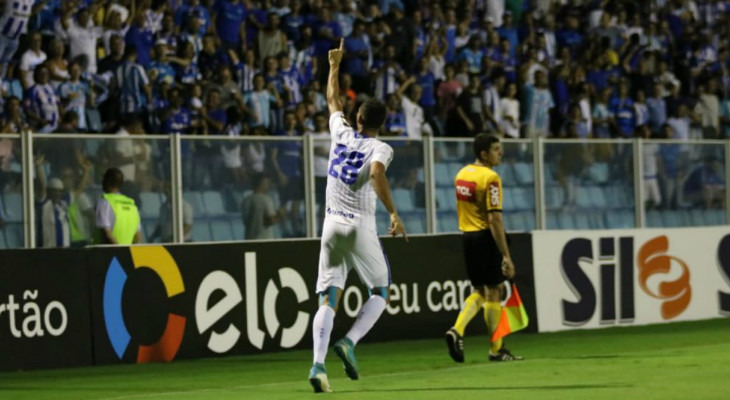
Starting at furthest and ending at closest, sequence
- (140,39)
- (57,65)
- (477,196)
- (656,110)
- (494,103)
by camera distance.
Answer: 1. (656,110)
2. (494,103)
3. (140,39)
4. (57,65)
5. (477,196)

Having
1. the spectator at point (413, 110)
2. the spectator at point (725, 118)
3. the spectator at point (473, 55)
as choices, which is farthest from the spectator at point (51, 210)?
the spectator at point (725, 118)

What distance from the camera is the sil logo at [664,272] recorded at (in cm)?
1867

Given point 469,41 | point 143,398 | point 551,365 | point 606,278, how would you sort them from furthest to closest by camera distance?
1. point 469,41
2. point 606,278
3. point 551,365
4. point 143,398

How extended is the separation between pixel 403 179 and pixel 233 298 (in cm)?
307

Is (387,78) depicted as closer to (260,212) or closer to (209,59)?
(209,59)

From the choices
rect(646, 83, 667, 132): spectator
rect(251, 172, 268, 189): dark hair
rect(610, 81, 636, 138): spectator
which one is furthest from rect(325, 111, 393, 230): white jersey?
rect(646, 83, 667, 132): spectator

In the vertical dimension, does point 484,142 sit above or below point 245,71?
below

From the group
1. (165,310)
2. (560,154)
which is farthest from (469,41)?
(165,310)

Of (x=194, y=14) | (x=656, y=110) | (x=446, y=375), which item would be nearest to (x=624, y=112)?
(x=656, y=110)

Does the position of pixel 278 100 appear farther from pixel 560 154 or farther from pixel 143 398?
pixel 143 398

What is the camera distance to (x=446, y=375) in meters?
11.8

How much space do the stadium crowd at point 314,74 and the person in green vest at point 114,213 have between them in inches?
13.4

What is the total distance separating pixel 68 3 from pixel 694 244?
9.08 m

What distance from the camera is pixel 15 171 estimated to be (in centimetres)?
1441
